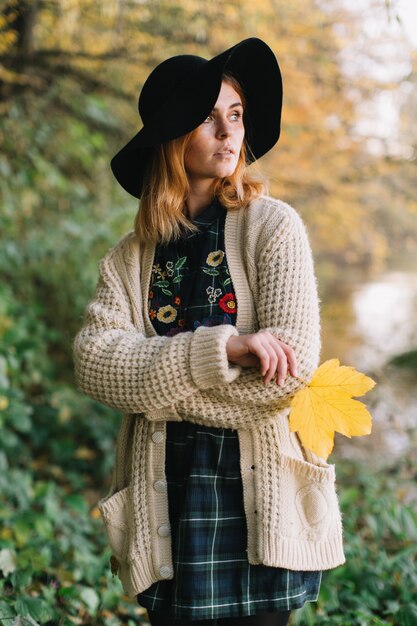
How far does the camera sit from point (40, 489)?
3385 millimetres

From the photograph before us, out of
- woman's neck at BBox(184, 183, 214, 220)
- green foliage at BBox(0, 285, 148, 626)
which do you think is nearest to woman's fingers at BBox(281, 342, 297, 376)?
woman's neck at BBox(184, 183, 214, 220)

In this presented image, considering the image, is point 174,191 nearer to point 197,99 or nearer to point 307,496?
Answer: point 197,99

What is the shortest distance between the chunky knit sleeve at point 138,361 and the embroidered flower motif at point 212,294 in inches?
6.4

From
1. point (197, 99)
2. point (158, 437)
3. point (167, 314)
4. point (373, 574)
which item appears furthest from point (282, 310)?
point (373, 574)

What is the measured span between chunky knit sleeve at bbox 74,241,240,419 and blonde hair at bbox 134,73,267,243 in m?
0.20

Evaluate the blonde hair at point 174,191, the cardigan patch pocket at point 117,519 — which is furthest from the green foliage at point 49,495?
the blonde hair at point 174,191

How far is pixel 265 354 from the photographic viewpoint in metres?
1.53

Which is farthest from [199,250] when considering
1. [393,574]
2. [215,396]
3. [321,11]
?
[321,11]

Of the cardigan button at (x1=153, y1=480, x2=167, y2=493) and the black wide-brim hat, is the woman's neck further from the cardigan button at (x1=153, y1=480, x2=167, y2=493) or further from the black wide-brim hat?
the cardigan button at (x1=153, y1=480, x2=167, y2=493)

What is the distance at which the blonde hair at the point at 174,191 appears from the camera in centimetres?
187

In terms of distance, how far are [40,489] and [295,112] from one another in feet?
14.8

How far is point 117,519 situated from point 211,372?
1.83ft

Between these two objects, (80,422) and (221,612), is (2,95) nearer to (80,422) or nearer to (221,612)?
(80,422)

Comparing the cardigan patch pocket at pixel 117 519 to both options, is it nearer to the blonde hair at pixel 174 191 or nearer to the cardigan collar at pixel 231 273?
the cardigan collar at pixel 231 273
